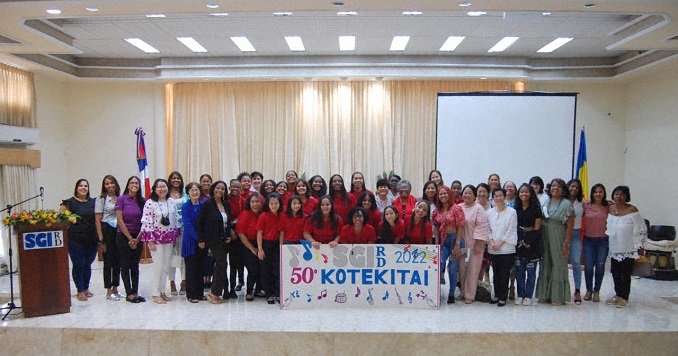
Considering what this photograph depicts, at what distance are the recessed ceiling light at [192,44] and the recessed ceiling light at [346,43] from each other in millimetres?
2530

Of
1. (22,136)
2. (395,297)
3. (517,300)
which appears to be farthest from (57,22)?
(517,300)

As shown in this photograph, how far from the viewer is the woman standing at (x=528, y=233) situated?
227 inches

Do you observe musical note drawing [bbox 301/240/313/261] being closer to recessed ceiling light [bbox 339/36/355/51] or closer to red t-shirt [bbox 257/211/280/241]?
red t-shirt [bbox 257/211/280/241]

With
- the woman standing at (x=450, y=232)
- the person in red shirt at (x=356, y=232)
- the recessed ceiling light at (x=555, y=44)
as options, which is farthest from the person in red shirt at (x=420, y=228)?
the recessed ceiling light at (x=555, y=44)

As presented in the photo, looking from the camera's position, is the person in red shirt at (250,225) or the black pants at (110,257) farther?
the black pants at (110,257)

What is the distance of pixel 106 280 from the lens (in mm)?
6012

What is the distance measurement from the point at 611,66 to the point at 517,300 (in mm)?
6394

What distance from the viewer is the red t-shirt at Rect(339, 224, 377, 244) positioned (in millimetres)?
5566

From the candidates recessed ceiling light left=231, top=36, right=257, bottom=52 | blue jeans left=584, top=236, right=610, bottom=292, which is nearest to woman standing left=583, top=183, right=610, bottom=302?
blue jeans left=584, top=236, right=610, bottom=292

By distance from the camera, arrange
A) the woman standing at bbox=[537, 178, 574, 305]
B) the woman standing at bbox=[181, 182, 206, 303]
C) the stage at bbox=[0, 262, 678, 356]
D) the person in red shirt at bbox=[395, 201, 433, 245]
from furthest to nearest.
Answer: the woman standing at bbox=[537, 178, 574, 305], the woman standing at bbox=[181, 182, 206, 303], the person in red shirt at bbox=[395, 201, 433, 245], the stage at bbox=[0, 262, 678, 356]

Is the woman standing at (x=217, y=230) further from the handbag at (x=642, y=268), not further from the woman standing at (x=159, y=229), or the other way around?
the handbag at (x=642, y=268)

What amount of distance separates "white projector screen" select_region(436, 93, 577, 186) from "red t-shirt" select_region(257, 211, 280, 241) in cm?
411

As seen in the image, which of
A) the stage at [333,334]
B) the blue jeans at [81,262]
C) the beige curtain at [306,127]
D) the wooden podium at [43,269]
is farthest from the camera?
the beige curtain at [306,127]

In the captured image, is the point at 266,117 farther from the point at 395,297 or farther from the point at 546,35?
the point at 395,297
